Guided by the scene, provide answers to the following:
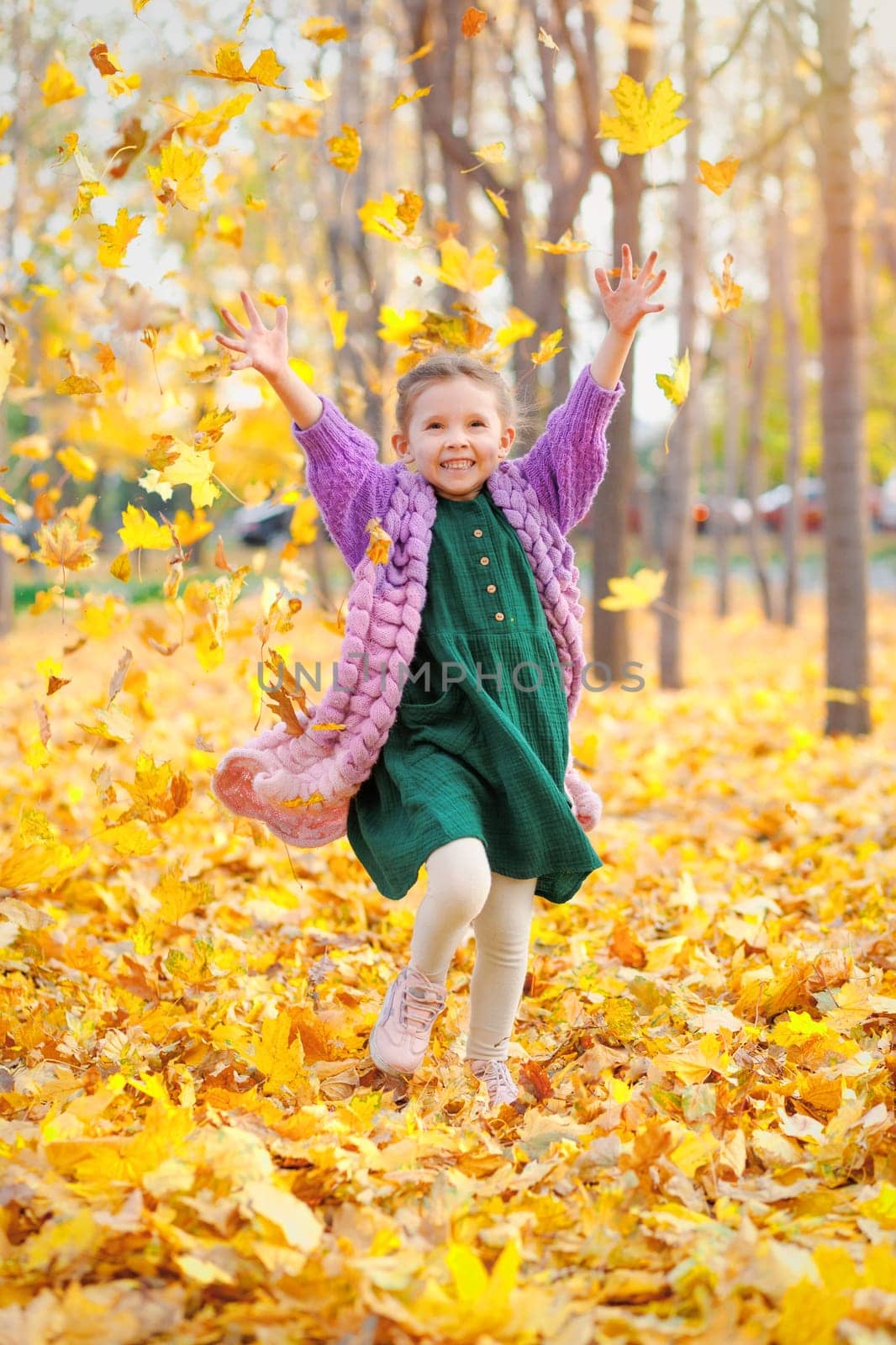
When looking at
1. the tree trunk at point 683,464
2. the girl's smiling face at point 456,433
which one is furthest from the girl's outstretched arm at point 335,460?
the tree trunk at point 683,464

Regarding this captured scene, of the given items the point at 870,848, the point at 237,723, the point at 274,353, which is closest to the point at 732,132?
the point at 237,723

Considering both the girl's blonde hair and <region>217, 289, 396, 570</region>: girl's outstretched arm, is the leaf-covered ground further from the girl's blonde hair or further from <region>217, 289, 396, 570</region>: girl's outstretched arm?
the girl's blonde hair

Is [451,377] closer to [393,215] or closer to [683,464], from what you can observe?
[393,215]

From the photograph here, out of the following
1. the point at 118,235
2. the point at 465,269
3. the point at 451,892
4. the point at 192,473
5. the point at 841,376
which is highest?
the point at 841,376

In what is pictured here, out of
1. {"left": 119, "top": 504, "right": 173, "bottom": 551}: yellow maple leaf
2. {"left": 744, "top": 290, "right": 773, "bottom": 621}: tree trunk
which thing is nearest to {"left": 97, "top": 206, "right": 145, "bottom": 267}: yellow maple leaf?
{"left": 119, "top": 504, "right": 173, "bottom": 551}: yellow maple leaf

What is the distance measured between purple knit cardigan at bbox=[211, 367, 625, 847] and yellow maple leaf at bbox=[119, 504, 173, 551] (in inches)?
15.2

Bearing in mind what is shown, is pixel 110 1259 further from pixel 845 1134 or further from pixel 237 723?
pixel 237 723

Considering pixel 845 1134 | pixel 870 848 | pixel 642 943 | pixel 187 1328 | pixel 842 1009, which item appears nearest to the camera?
pixel 187 1328

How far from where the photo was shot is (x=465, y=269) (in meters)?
3.35

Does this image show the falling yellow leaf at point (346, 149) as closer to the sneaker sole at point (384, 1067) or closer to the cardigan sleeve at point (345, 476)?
the cardigan sleeve at point (345, 476)

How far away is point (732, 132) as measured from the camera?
13320mm

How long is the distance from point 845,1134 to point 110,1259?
1169 millimetres

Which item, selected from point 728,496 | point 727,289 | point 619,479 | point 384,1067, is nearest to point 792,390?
point 728,496

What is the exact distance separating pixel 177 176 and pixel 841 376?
14.7ft
